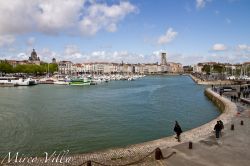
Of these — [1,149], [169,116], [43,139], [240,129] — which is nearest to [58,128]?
[43,139]

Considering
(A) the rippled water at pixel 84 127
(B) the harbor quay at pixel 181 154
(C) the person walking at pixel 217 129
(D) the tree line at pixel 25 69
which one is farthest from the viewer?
(D) the tree line at pixel 25 69

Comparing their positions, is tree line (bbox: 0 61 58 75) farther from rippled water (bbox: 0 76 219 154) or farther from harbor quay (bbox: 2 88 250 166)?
harbor quay (bbox: 2 88 250 166)

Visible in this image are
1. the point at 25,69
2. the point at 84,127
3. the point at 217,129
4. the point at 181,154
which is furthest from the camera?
the point at 25,69

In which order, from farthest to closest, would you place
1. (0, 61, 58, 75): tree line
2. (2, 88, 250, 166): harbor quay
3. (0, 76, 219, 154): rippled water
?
1. (0, 61, 58, 75): tree line
2. (0, 76, 219, 154): rippled water
3. (2, 88, 250, 166): harbor quay

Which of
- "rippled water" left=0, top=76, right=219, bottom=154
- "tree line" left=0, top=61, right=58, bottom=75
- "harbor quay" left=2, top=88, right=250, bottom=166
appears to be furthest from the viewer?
"tree line" left=0, top=61, right=58, bottom=75

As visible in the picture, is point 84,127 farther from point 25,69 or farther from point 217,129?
point 25,69

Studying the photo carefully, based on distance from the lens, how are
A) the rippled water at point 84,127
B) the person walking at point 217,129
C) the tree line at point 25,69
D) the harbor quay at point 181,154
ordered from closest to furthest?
the harbor quay at point 181,154 → the person walking at point 217,129 → the rippled water at point 84,127 → the tree line at point 25,69

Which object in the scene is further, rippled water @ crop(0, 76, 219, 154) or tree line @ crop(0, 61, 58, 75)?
tree line @ crop(0, 61, 58, 75)

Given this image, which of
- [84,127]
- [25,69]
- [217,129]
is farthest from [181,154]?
[25,69]

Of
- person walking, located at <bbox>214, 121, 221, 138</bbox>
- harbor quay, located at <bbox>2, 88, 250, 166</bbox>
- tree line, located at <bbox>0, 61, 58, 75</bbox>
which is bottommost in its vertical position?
harbor quay, located at <bbox>2, 88, 250, 166</bbox>

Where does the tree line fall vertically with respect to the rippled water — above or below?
above

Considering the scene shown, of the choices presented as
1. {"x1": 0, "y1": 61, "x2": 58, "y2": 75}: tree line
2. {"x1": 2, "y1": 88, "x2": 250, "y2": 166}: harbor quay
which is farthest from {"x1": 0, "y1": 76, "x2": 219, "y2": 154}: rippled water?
{"x1": 0, "y1": 61, "x2": 58, "y2": 75}: tree line

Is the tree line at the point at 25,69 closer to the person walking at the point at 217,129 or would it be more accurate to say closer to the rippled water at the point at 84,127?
the rippled water at the point at 84,127

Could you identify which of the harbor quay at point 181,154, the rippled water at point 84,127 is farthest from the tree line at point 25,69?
the harbor quay at point 181,154
